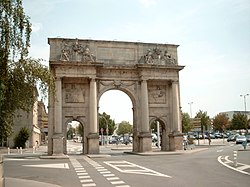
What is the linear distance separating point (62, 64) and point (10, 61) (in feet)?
79.7

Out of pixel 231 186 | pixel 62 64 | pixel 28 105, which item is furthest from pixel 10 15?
pixel 62 64

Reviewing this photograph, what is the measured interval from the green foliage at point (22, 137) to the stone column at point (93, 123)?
22938 millimetres

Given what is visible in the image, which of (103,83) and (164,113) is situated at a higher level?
(103,83)

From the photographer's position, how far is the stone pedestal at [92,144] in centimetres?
3575

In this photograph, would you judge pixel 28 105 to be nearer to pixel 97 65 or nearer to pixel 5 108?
pixel 5 108

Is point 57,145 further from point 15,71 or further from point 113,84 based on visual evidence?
point 15,71

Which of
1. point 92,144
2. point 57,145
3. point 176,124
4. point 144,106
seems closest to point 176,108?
point 176,124

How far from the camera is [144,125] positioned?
1499 inches

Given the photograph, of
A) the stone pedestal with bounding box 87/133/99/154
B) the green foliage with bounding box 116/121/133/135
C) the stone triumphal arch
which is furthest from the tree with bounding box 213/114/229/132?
the stone pedestal with bounding box 87/133/99/154

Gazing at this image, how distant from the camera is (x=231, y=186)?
42.9 ft

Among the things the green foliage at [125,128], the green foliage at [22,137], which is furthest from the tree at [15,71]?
the green foliage at [125,128]

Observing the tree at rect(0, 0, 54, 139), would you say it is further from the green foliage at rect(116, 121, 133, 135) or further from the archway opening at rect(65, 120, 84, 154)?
the green foliage at rect(116, 121, 133, 135)

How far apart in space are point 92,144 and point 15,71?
2440cm

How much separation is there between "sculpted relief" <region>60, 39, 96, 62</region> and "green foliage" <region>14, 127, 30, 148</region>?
77.1 feet
